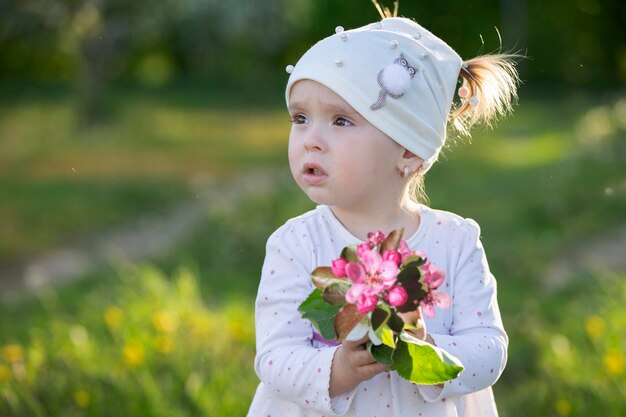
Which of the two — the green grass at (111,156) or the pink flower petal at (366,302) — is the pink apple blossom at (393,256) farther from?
the green grass at (111,156)

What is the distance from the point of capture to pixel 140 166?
38.2 ft

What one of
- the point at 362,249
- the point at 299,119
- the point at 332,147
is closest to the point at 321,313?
the point at 362,249

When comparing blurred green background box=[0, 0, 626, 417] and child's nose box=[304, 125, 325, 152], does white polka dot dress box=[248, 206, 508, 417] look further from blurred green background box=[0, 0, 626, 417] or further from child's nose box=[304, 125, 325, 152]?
blurred green background box=[0, 0, 626, 417]

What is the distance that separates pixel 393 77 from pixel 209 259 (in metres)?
5.18

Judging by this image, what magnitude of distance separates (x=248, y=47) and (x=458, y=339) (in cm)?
1559

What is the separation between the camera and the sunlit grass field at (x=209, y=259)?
393 centimetres

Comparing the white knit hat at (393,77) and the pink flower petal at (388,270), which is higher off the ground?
the white knit hat at (393,77)

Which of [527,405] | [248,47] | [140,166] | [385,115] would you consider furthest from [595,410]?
[248,47]

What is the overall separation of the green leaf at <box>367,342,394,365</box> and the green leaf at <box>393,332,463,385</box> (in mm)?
26

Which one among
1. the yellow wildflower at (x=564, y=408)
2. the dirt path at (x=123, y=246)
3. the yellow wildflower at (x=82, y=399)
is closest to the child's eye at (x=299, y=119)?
the yellow wildflower at (x=82, y=399)

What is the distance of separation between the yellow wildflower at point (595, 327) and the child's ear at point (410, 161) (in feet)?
8.12

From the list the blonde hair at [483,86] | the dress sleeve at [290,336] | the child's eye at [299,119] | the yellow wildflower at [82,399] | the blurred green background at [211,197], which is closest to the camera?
the dress sleeve at [290,336]

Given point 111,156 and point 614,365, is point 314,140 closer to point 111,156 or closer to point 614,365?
point 614,365

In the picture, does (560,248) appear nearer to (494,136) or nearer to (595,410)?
(595,410)
